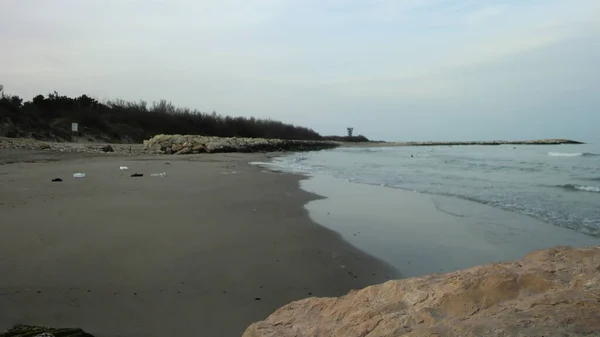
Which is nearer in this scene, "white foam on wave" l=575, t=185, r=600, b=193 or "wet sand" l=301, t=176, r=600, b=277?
"wet sand" l=301, t=176, r=600, b=277

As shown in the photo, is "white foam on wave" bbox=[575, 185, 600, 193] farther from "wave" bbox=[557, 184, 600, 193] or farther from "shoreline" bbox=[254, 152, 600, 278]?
"shoreline" bbox=[254, 152, 600, 278]

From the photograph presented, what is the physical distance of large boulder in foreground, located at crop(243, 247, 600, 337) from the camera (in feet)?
5.09

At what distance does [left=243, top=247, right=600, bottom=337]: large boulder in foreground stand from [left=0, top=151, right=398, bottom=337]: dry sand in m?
0.88

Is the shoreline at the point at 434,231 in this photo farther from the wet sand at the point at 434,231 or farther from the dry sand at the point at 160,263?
the dry sand at the point at 160,263

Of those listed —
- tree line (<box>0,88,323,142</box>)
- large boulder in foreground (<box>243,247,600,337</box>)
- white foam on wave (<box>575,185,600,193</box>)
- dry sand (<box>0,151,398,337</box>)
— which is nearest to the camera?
large boulder in foreground (<box>243,247,600,337</box>)

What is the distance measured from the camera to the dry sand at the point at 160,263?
10.3ft

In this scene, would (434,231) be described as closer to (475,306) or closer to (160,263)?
(160,263)

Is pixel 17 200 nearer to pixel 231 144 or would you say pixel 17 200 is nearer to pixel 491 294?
pixel 491 294

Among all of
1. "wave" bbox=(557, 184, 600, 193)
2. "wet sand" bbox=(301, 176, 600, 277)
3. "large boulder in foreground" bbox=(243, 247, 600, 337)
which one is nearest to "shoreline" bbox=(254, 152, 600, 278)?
"wet sand" bbox=(301, 176, 600, 277)

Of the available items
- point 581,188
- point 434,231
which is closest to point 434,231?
point 434,231

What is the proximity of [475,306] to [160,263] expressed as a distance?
11.2ft

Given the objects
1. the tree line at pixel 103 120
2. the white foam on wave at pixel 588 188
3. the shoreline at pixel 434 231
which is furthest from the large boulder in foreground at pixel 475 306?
the tree line at pixel 103 120

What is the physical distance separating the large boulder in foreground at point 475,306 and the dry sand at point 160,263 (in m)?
0.88

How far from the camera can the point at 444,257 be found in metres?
5.04
